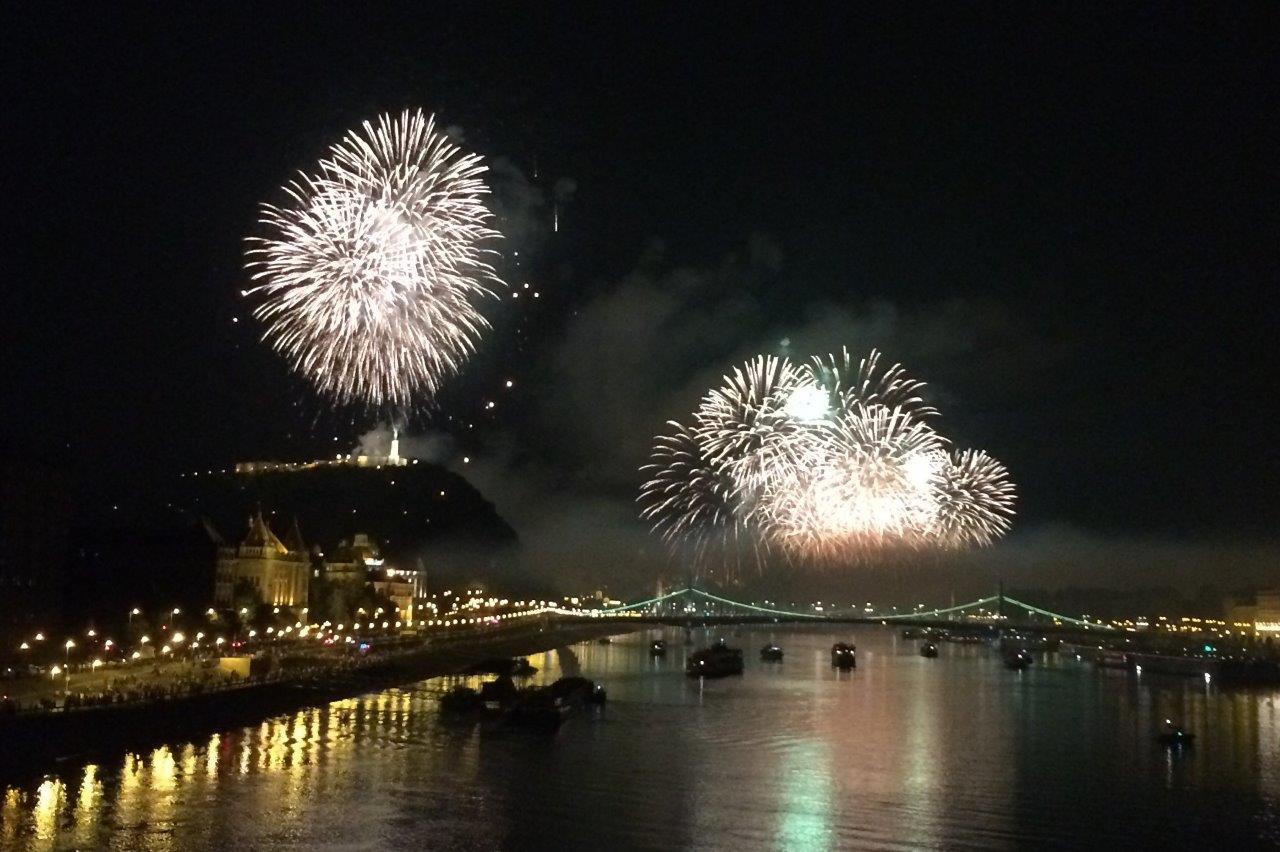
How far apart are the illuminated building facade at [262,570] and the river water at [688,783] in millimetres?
31781

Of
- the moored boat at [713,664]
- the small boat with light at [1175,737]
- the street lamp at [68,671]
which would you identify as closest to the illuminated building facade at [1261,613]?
the moored boat at [713,664]

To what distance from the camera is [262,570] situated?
76125 mm

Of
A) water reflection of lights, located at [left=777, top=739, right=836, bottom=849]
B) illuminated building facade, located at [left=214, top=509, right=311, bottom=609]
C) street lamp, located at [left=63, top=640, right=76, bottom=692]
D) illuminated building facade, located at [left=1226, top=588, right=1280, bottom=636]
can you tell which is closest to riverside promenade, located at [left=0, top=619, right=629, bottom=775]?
street lamp, located at [left=63, top=640, right=76, bottom=692]

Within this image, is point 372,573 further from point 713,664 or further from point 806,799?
point 806,799

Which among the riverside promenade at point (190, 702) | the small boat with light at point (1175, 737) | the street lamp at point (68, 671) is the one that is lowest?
the small boat with light at point (1175, 737)

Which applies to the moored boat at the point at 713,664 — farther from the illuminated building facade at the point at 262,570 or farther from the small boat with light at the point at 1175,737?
the small boat with light at the point at 1175,737

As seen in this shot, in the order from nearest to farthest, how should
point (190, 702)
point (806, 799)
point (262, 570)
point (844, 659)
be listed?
point (806, 799), point (190, 702), point (844, 659), point (262, 570)

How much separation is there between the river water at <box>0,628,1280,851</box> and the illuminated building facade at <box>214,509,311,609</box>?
31781 millimetres

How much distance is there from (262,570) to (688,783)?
5554 centimetres

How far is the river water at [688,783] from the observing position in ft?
65.5

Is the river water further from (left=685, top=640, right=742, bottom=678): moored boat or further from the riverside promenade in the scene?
(left=685, top=640, right=742, bottom=678): moored boat

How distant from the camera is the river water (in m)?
20.0

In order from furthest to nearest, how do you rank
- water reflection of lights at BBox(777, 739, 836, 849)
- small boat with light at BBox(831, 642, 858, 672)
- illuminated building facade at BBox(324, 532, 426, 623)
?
illuminated building facade at BBox(324, 532, 426, 623), small boat with light at BBox(831, 642, 858, 672), water reflection of lights at BBox(777, 739, 836, 849)

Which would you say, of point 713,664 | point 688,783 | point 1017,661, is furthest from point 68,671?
point 1017,661
